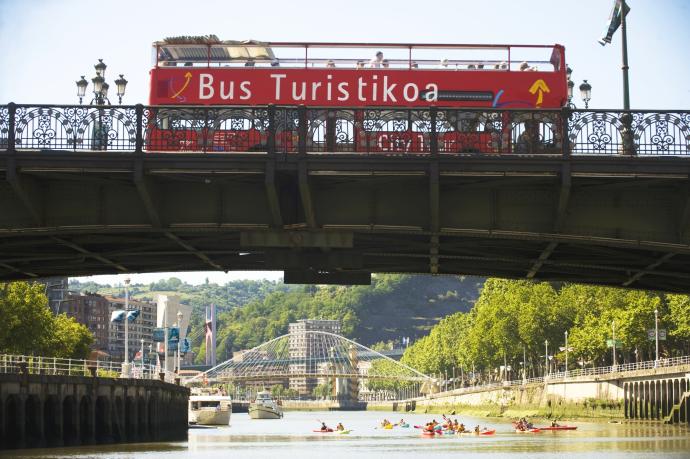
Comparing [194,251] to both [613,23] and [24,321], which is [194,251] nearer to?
[613,23]

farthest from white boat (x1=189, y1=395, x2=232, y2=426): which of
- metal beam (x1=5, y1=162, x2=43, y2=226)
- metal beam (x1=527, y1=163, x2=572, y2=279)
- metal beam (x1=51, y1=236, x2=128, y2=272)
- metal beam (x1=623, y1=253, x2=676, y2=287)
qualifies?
metal beam (x1=527, y1=163, x2=572, y2=279)

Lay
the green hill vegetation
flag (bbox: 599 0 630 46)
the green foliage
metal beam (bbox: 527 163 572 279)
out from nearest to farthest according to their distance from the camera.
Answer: metal beam (bbox: 527 163 572 279), flag (bbox: 599 0 630 46), the green foliage, the green hill vegetation

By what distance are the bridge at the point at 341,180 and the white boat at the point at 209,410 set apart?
359 feet

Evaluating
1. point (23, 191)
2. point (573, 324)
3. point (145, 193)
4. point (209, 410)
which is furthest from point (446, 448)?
point (573, 324)

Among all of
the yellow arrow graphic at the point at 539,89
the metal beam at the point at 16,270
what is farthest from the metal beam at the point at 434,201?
the metal beam at the point at 16,270

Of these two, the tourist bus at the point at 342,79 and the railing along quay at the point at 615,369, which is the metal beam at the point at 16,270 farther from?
the railing along quay at the point at 615,369

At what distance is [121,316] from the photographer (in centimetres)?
9756

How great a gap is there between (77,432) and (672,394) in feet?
210

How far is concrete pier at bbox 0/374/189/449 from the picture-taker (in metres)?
61.6

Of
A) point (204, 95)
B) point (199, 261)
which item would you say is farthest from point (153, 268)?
point (204, 95)

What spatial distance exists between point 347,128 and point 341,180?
5.41 ft

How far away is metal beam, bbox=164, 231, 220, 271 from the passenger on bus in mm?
8410

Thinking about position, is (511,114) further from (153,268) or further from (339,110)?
(153,268)

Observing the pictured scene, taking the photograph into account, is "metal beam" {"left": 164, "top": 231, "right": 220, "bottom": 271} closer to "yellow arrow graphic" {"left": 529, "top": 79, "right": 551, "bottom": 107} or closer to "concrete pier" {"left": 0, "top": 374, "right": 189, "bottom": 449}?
"yellow arrow graphic" {"left": 529, "top": 79, "right": 551, "bottom": 107}
